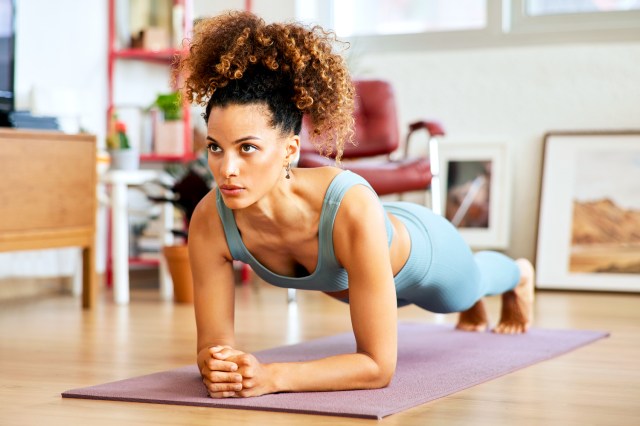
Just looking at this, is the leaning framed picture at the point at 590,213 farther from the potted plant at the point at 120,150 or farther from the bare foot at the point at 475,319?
the potted plant at the point at 120,150

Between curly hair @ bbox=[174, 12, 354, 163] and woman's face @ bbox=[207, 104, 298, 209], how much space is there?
1.0 inches

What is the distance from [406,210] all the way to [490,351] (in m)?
0.49

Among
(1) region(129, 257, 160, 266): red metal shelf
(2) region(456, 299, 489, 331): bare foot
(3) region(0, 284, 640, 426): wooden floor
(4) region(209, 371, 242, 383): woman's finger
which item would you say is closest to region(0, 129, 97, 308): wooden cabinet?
(3) region(0, 284, 640, 426): wooden floor

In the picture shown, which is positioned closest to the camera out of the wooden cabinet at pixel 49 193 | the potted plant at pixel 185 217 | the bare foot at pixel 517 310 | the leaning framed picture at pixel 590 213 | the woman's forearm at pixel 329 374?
the woman's forearm at pixel 329 374

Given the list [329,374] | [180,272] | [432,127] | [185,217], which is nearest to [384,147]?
[432,127]

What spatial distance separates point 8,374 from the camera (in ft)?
7.75

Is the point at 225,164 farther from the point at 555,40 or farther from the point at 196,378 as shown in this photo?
the point at 555,40

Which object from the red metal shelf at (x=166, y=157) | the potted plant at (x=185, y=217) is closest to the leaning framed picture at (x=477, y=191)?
the red metal shelf at (x=166, y=157)

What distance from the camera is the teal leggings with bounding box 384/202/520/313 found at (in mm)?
2381

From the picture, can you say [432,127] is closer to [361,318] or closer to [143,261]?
[143,261]

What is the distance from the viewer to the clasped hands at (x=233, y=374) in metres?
1.89

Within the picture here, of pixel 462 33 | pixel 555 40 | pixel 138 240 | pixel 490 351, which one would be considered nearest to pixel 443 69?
pixel 462 33

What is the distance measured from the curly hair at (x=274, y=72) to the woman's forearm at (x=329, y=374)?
0.42 m

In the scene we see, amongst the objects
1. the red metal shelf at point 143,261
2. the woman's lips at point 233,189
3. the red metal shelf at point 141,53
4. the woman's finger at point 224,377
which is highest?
the red metal shelf at point 141,53
